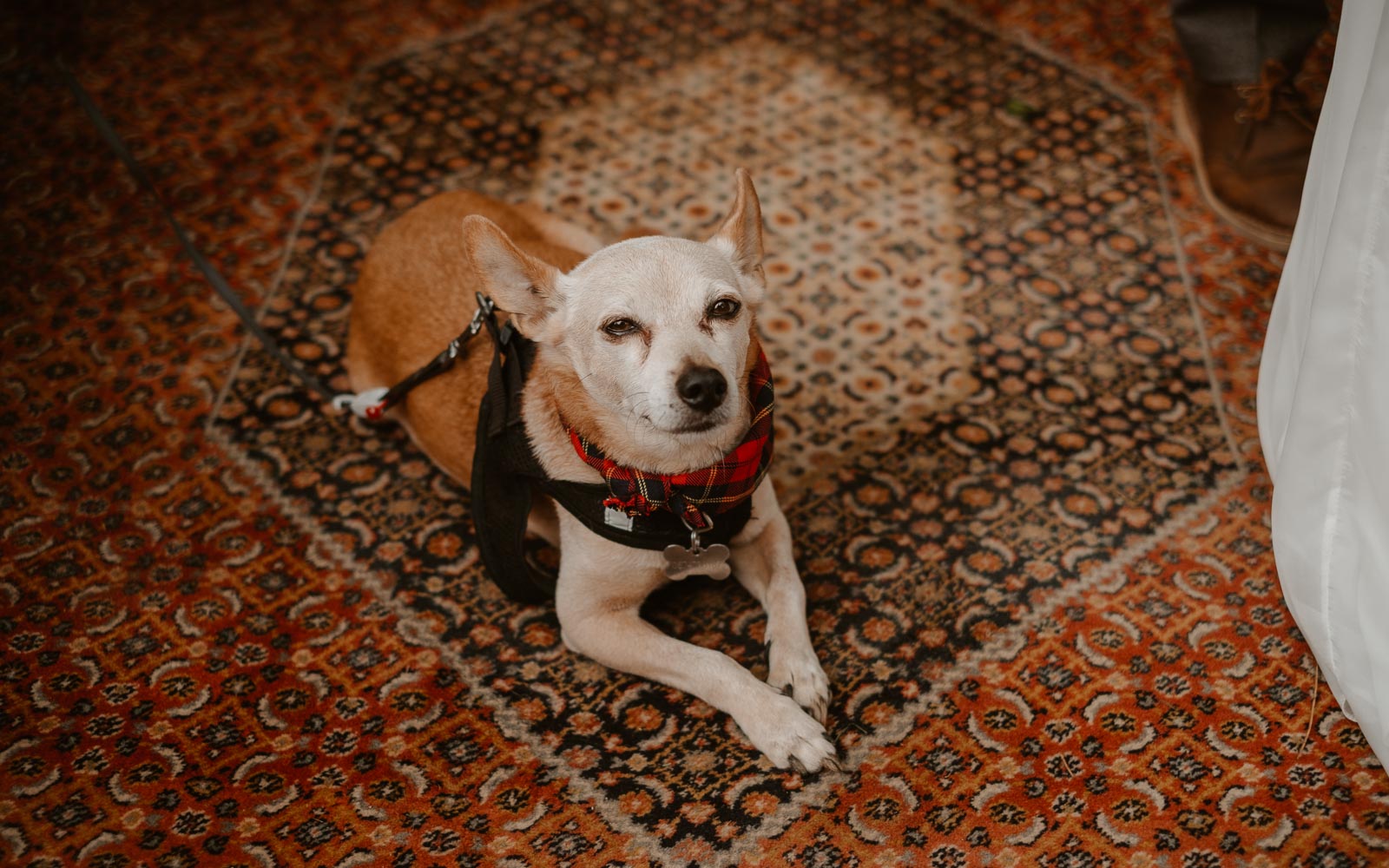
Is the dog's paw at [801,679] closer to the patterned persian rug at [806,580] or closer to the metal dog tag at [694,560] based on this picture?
the patterned persian rug at [806,580]

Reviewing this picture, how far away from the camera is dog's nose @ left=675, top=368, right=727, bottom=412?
1885mm

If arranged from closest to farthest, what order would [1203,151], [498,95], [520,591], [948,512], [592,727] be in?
[592,727]
[520,591]
[948,512]
[1203,151]
[498,95]

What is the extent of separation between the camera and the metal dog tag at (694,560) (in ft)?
7.19

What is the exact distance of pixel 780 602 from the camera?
2332 mm

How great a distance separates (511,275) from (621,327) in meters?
0.27

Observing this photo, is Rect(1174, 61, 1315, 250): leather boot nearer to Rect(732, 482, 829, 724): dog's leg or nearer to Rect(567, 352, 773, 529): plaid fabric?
Rect(732, 482, 829, 724): dog's leg

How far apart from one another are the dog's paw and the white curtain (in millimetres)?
1113

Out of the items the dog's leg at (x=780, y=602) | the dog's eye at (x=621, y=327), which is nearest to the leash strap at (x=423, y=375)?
the dog's eye at (x=621, y=327)

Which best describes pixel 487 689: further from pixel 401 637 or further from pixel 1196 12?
pixel 1196 12

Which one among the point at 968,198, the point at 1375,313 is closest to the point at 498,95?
the point at 968,198

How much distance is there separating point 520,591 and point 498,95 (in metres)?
2.94

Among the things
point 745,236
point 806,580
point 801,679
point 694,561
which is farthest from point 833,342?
point 801,679

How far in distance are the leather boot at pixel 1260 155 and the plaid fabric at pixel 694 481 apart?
2.47 meters

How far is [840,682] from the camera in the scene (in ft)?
7.58
